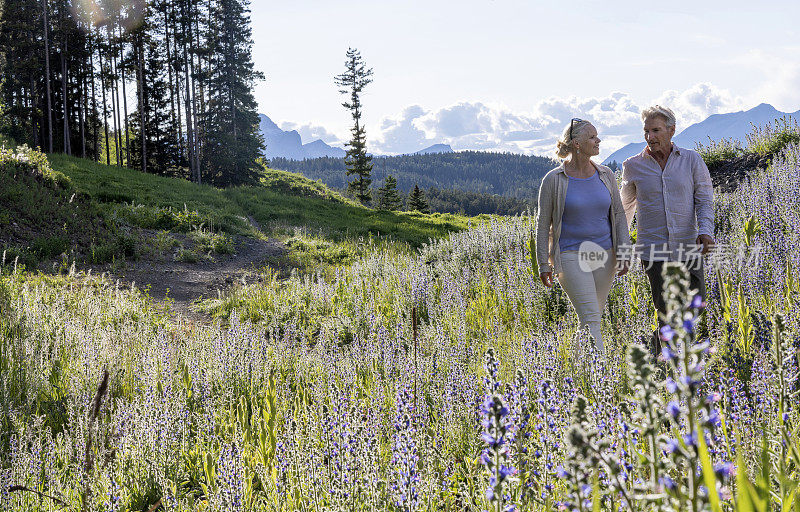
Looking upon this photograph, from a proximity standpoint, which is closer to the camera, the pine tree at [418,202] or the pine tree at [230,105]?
the pine tree at [230,105]

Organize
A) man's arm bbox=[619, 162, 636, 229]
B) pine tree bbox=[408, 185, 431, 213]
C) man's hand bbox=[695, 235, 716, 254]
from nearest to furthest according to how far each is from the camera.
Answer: man's hand bbox=[695, 235, 716, 254]
man's arm bbox=[619, 162, 636, 229]
pine tree bbox=[408, 185, 431, 213]

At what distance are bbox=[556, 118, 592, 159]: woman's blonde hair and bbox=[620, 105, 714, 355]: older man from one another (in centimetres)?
60

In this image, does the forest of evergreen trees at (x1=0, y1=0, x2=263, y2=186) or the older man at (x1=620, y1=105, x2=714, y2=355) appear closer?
the older man at (x1=620, y1=105, x2=714, y2=355)

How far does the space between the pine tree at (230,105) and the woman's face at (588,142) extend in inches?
1355

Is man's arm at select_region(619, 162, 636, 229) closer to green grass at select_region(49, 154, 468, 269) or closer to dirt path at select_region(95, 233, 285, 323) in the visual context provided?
dirt path at select_region(95, 233, 285, 323)

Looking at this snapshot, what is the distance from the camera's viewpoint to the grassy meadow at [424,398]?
48.6 inches

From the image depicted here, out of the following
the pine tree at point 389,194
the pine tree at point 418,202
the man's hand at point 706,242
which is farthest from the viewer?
the pine tree at point 418,202

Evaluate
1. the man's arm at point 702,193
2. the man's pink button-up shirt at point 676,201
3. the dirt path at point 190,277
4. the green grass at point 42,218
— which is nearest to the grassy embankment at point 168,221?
the green grass at point 42,218

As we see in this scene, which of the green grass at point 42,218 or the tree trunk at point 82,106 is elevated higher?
the tree trunk at point 82,106

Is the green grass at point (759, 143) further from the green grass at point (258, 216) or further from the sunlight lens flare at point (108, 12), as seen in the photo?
the sunlight lens flare at point (108, 12)

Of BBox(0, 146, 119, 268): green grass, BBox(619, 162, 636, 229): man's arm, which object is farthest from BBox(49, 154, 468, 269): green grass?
BBox(619, 162, 636, 229): man's arm

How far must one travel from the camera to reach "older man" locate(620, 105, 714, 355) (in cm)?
436

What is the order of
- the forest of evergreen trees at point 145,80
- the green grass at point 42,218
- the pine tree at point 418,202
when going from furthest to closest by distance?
the pine tree at point 418,202 → the forest of evergreen trees at point 145,80 → the green grass at point 42,218

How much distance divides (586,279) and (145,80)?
138 feet
